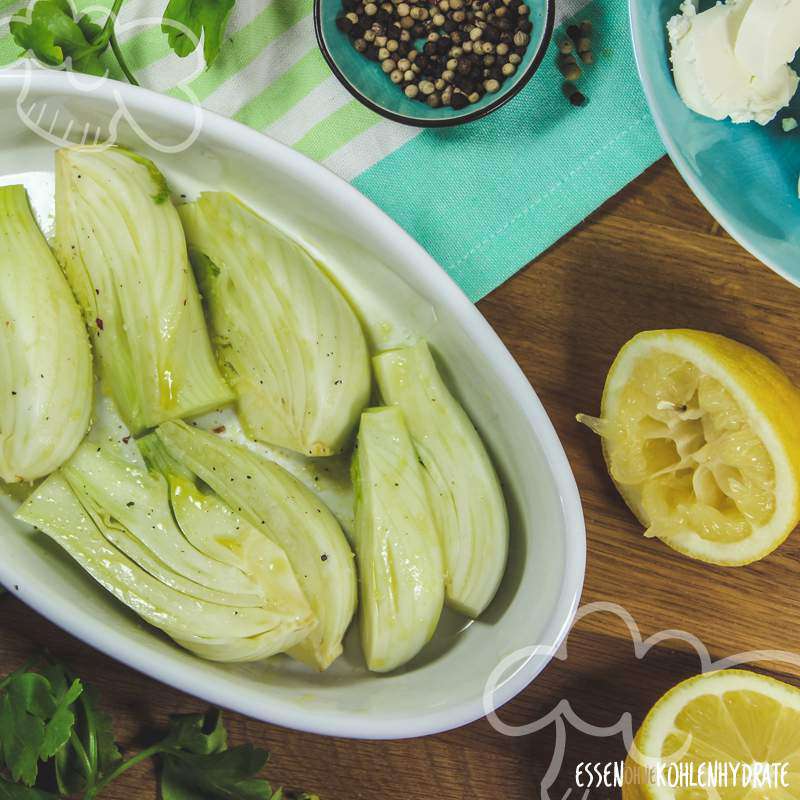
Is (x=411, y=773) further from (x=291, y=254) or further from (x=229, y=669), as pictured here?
(x=291, y=254)

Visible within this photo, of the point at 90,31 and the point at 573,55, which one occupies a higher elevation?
the point at 90,31

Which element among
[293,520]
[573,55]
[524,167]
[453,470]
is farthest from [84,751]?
[573,55]

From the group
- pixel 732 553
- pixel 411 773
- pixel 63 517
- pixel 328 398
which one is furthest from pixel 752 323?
pixel 63 517

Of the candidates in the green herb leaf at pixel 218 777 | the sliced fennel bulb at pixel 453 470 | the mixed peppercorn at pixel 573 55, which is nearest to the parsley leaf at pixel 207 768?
the green herb leaf at pixel 218 777

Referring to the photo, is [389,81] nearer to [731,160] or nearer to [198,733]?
[731,160]

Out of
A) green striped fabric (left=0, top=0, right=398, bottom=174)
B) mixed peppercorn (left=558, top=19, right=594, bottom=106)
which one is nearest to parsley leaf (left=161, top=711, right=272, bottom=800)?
green striped fabric (left=0, top=0, right=398, bottom=174)

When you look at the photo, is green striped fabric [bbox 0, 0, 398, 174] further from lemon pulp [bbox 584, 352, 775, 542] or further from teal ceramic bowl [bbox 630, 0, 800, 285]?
lemon pulp [bbox 584, 352, 775, 542]
